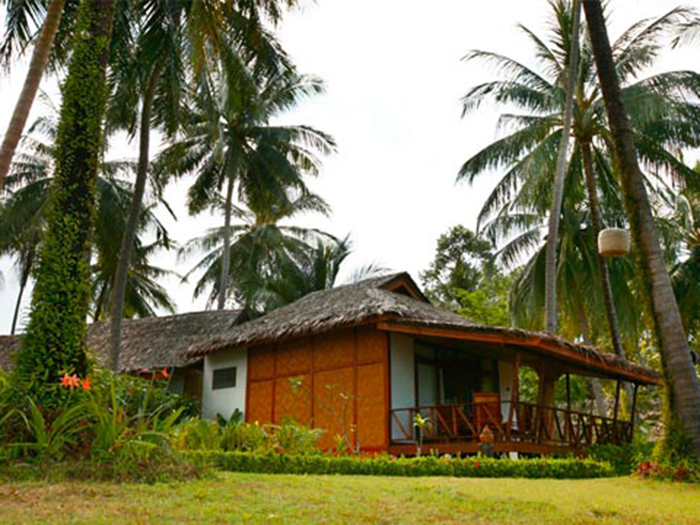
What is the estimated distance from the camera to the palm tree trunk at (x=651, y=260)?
→ 8.98 meters

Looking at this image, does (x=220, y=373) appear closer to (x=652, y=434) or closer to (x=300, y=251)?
(x=300, y=251)

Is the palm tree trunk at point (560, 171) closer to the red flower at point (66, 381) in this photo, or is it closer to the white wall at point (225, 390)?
the white wall at point (225, 390)

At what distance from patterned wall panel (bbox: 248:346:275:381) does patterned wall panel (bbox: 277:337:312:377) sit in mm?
256

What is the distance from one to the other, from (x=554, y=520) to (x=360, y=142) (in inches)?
330

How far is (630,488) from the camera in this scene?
7914 mm

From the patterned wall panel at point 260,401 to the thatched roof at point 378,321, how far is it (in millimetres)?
1063

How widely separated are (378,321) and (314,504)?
7.95 metres

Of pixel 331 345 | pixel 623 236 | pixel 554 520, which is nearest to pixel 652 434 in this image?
pixel 331 345

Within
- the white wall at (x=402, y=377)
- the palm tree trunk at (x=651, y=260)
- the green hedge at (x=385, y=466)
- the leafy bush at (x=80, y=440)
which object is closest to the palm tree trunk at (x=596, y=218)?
the white wall at (x=402, y=377)

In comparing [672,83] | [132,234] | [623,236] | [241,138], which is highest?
[241,138]

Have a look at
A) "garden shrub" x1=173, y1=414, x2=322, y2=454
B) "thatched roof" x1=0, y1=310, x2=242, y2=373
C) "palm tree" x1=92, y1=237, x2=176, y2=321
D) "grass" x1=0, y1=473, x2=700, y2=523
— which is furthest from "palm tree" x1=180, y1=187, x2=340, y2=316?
"grass" x1=0, y1=473, x2=700, y2=523

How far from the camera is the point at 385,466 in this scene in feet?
30.5

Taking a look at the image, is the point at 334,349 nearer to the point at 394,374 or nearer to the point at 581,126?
the point at 394,374

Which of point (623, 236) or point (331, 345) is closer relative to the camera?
point (623, 236)
